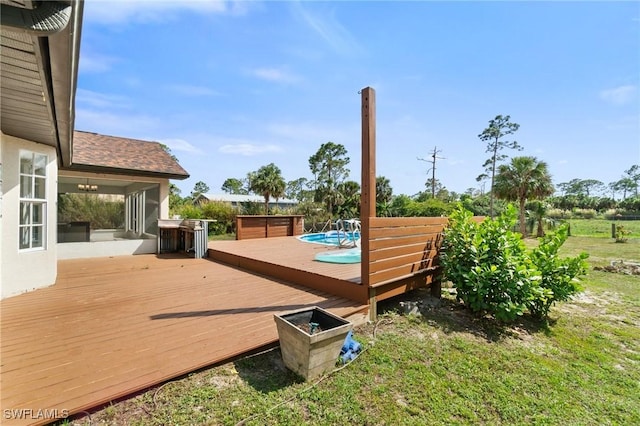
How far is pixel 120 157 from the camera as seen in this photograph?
8023 millimetres

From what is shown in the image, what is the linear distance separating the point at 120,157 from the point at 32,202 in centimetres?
410

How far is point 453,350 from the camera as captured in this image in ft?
10.4

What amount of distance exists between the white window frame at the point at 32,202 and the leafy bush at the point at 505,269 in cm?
678

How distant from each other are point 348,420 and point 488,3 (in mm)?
7567

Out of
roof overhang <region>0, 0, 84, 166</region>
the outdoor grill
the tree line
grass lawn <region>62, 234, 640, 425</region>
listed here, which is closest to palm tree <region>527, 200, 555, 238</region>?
the tree line

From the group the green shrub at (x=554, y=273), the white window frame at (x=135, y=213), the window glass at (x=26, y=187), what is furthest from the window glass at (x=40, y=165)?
the green shrub at (x=554, y=273)

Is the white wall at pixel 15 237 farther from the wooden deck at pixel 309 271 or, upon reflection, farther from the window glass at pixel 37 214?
the wooden deck at pixel 309 271

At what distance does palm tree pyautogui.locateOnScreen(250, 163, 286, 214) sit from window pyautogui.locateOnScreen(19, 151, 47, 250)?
1593 cm

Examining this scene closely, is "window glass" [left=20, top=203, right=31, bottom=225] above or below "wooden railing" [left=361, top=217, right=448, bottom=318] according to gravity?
above

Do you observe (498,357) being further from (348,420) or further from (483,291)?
(348,420)

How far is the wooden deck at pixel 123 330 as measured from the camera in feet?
6.54

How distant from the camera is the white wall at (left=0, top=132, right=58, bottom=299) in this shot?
152 inches

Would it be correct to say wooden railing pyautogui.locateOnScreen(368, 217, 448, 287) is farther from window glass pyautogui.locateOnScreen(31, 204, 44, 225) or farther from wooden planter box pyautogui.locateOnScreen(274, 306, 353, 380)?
window glass pyautogui.locateOnScreen(31, 204, 44, 225)

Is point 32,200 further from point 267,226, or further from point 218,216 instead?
point 218,216
